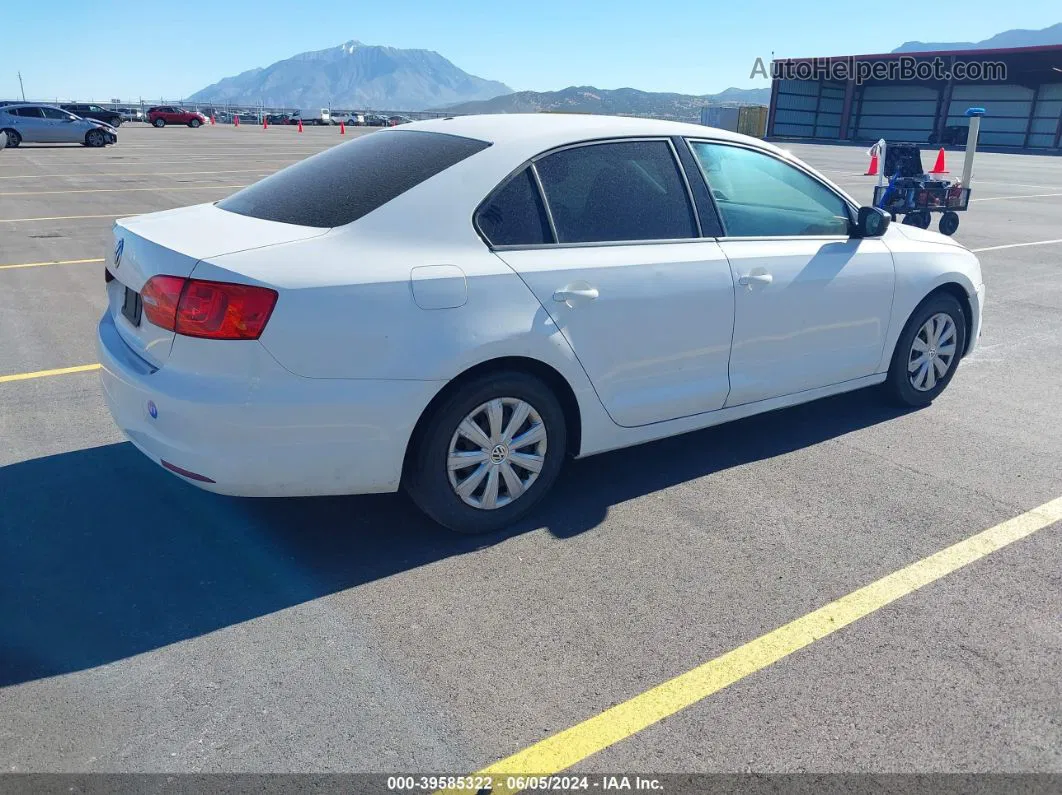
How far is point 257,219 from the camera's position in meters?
3.75

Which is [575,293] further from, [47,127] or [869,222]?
[47,127]

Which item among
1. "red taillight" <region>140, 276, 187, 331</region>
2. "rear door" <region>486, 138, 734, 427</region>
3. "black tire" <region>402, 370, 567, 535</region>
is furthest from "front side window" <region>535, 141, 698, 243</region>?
"red taillight" <region>140, 276, 187, 331</region>

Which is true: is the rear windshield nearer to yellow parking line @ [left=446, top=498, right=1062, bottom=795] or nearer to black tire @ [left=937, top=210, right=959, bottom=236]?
yellow parking line @ [left=446, top=498, right=1062, bottom=795]

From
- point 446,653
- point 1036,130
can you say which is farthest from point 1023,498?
point 1036,130

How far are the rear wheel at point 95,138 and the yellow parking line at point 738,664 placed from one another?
35.6 m

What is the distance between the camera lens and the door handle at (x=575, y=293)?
3.64 metres

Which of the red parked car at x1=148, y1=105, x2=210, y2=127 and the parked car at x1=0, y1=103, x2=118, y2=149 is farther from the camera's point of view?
the red parked car at x1=148, y1=105, x2=210, y2=127

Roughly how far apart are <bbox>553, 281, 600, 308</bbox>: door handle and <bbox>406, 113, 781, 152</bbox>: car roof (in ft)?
2.12

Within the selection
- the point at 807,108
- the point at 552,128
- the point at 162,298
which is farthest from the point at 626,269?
the point at 807,108

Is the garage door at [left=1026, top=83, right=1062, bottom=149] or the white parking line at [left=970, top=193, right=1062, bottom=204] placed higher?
the garage door at [left=1026, top=83, right=1062, bottom=149]

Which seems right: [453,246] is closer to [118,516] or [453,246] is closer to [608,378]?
[608,378]

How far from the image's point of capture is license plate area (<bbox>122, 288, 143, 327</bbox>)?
352 cm

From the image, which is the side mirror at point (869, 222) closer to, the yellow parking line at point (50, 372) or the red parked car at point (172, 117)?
the yellow parking line at point (50, 372)

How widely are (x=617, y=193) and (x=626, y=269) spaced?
1.33 ft
